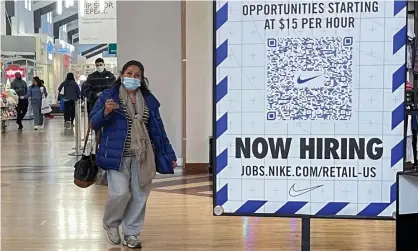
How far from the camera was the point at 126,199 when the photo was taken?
13.2ft

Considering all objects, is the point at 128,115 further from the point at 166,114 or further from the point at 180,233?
the point at 166,114

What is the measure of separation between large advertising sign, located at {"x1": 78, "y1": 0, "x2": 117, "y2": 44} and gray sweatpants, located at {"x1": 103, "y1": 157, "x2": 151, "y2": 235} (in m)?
13.1

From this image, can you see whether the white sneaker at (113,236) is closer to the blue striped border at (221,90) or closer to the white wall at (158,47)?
the blue striped border at (221,90)

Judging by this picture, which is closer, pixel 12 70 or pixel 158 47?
pixel 158 47

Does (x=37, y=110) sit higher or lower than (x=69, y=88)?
lower

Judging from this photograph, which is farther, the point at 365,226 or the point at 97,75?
the point at 97,75

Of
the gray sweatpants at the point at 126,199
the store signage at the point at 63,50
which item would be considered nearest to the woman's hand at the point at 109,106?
the gray sweatpants at the point at 126,199

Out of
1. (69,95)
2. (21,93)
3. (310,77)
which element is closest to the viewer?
(310,77)

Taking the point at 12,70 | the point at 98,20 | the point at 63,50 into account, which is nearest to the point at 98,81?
the point at 98,20

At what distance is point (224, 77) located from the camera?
231 cm

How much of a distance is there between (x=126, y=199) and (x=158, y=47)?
14.6 feet

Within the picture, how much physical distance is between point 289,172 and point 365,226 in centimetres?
276

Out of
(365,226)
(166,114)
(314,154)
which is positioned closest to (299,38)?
(314,154)

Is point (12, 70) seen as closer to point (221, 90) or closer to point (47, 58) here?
point (47, 58)
